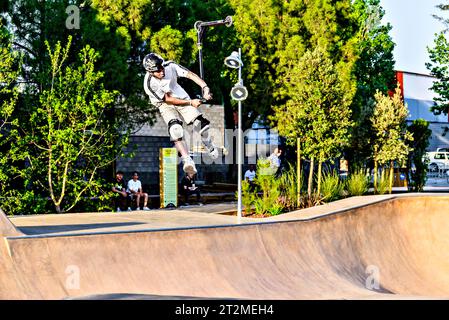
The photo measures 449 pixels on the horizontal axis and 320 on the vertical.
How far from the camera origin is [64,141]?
1742 centimetres

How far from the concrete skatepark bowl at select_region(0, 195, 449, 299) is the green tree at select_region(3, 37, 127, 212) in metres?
5.87

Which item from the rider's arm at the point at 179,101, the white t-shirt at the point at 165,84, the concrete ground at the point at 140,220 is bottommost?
→ the concrete ground at the point at 140,220

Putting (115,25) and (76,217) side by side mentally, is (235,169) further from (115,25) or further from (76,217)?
(76,217)

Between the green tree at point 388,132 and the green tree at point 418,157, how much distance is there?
8.29ft

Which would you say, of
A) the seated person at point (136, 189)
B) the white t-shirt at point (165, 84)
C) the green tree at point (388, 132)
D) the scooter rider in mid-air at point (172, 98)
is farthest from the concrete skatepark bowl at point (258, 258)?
the white t-shirt at point (165, 84)

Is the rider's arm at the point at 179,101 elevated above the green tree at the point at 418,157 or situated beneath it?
elevated above

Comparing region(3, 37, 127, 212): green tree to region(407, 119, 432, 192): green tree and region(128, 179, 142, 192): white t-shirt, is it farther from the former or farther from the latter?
region(407, 119, 432, 192): green tree

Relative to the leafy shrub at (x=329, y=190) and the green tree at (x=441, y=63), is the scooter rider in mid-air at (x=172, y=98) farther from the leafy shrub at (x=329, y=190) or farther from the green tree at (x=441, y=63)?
the green tree at (x=441, y=63)

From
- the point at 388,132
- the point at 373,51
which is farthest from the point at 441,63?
the point at 388,132

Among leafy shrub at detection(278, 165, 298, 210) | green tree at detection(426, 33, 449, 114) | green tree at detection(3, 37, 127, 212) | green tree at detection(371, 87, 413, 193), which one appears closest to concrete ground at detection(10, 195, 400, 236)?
leafy shrub at detection(278, 165, 298, 210)

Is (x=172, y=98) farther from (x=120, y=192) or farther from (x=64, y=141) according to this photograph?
(x=64, y=141)

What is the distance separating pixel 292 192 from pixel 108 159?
5307 millimetres

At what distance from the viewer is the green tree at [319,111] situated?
1953cm

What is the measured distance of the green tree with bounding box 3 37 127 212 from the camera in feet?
56.8
